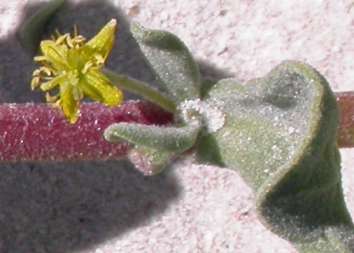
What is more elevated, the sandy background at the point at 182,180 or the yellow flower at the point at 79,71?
the yellow flower at the point at 79,71

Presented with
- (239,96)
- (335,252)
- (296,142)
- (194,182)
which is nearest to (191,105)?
(239,96)

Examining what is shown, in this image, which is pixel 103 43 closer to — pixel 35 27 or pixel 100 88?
pixel 100 88

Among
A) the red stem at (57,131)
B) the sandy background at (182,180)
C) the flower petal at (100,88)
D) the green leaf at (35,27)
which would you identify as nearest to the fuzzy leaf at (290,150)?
the red stem at (57,131)

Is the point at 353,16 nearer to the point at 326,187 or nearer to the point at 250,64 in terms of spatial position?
the point at 250,64

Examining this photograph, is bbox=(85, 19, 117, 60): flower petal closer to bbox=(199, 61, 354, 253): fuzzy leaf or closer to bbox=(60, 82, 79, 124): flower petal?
bbox=(60, 82, 79, 124): flower petal

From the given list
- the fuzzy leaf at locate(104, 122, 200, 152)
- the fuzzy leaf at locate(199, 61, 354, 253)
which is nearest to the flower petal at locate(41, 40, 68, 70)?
the fuzzy leaf at locate(104, 122, 200, 152)

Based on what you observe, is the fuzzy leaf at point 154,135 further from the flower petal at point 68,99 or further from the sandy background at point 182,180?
the sandy background at point 182,180

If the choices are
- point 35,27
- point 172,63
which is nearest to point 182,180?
point 35,27
